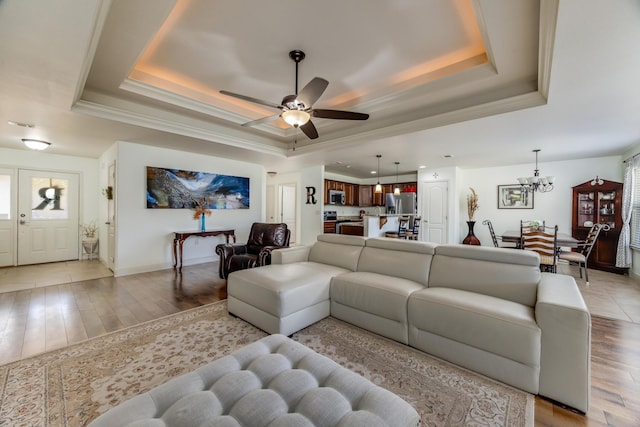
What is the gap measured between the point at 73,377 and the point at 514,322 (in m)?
3.10

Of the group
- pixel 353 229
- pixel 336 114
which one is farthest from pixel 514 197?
pixel 336 114

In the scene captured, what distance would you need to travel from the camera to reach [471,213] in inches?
276

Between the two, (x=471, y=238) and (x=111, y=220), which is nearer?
(x=111, y=220)

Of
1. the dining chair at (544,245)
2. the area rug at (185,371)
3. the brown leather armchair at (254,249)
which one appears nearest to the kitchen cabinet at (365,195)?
the brown leather armchair at (254,249)

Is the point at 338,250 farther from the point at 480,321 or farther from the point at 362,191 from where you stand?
the point at 362,191

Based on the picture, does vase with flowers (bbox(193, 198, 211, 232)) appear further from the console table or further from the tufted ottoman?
the tufted ottoman

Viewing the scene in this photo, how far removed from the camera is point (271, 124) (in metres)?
4.88

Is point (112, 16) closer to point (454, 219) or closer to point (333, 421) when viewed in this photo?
point (333, 421)

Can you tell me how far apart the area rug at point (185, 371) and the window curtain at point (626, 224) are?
515cm

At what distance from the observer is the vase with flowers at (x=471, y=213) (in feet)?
22.6

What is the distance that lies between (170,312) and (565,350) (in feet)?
11.6

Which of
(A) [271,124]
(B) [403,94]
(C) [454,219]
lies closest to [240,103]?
(A) [271,124]

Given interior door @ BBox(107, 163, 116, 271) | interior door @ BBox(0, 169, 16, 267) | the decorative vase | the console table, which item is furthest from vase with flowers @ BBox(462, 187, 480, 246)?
interior door @ BBox(0, 169, 16, 267)

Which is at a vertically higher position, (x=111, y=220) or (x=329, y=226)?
(x=111, y=220)
